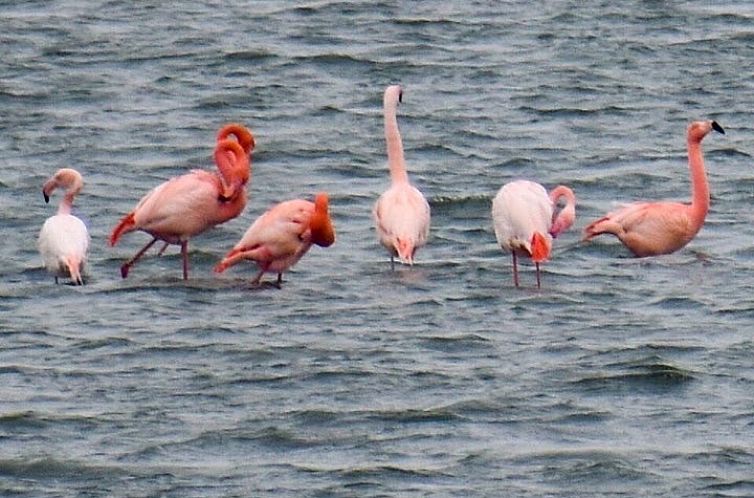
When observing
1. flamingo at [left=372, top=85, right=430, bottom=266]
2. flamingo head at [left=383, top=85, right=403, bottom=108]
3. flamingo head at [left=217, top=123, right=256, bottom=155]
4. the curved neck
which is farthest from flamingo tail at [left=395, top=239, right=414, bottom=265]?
the curved neck

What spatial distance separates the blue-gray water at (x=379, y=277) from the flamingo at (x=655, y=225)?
0.12 metres

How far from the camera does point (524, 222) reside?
443 inches

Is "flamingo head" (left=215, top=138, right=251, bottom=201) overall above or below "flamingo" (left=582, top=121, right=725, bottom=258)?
above

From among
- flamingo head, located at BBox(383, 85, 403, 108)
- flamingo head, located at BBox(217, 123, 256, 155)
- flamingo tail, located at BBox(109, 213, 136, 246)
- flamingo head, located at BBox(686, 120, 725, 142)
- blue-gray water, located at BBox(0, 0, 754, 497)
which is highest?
flamingo head, located at BBox(383, 85, 403, 108)

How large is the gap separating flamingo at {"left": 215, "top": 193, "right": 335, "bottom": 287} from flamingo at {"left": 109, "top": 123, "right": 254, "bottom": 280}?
39cm

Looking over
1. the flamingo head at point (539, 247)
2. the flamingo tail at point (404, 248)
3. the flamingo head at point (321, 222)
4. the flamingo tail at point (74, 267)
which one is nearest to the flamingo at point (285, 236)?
the flamingo head at point (321, 222)

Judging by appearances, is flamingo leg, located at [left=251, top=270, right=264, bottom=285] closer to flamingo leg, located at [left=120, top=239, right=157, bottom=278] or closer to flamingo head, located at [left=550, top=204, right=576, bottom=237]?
flamingo leg, located at [left=120, top=239, right=157, bottom=278]

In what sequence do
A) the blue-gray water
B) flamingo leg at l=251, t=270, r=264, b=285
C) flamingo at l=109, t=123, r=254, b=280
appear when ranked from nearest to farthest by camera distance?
the blue-gray water < flamingo leg at l=251, t=270, r=264, b=285 < flamingo at l=109, t=123, r=254, b=280

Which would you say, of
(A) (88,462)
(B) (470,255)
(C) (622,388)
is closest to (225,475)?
(A) (88,462)

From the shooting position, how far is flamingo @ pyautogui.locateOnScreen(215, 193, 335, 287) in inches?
437

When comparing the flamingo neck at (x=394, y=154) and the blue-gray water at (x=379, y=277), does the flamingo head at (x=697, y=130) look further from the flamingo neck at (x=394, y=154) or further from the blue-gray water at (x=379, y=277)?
the flamingo neck at (x=394, y=154)

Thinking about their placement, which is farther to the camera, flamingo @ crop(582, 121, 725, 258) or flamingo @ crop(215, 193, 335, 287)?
flamingo @ crop(582, 121, 725, 258)

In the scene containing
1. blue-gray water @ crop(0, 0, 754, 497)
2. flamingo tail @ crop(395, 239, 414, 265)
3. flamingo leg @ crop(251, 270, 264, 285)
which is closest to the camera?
blue-gray water @ crop(0, 0, 754, 497)

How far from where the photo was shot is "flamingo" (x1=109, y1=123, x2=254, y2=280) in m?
11.6
